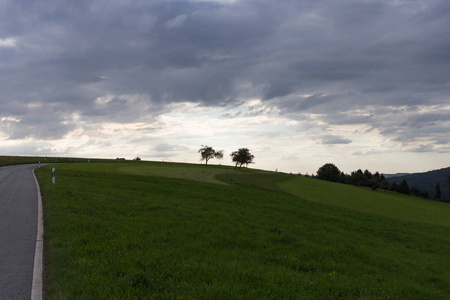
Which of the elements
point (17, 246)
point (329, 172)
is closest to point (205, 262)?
point (17, 246)

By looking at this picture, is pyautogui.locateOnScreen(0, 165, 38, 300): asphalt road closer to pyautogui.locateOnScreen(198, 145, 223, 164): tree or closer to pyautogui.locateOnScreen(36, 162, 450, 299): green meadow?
pyautogui.locateOnScreen(36, 162, 450, 299): green meadow

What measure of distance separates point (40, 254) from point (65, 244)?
74 centimetres

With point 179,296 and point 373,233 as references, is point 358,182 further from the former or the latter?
point 179,296

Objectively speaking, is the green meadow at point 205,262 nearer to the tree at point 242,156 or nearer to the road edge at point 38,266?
the road edge at point 38,266

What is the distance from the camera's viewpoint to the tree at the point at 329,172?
134750mm

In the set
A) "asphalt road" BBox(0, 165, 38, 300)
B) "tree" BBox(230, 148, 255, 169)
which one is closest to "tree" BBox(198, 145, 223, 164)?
"tree" BBox(230, 148, 255, 169)

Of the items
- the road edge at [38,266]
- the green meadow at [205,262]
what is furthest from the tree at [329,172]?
the road edge at [38,266]

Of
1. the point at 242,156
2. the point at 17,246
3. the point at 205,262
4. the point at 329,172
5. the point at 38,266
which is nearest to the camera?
the point at 38,266

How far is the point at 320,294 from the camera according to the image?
23.4 ft

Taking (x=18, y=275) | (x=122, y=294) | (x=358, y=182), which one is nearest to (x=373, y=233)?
(x=122, y=294)

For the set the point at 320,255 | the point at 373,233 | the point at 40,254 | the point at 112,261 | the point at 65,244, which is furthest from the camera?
the point at 373,233

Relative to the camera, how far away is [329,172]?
444ft

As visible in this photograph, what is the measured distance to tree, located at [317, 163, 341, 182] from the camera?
135 m

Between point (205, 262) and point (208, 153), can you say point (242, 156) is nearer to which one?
point (208, 153)
